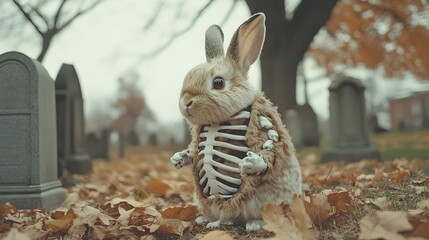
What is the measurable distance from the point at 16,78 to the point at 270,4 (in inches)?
290

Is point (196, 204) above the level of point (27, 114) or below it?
below

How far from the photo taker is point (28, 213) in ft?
10.3

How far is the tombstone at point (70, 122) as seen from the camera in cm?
663

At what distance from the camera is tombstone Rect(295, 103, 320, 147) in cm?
1403

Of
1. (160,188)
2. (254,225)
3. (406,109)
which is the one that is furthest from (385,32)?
(406,109)

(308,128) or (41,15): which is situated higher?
(41,15)

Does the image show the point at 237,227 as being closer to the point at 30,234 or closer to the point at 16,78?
the point at 30,234

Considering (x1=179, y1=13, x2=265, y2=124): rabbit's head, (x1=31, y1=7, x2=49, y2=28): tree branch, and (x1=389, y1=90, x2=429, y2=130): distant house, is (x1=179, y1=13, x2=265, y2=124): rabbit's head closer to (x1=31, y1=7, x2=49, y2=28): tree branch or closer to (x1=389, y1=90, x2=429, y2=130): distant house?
(x1=31, y1=7, x2=49, y2=28): tree branch

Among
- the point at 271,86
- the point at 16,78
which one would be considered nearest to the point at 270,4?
the point at 271,86

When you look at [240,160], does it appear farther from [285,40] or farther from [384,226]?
[285,40]

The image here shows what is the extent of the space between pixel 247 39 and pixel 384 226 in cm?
134

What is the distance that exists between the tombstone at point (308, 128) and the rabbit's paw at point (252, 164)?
39.7ft

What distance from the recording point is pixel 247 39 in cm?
256

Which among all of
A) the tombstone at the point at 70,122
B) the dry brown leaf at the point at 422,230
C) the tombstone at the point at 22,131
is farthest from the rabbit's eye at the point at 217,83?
the tombstone at the point at 70,122
